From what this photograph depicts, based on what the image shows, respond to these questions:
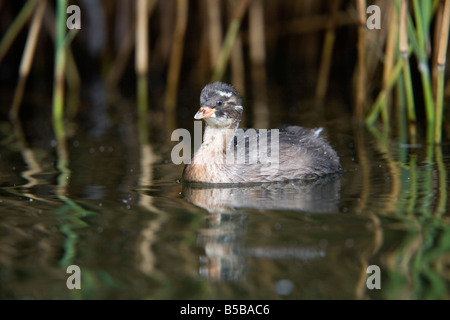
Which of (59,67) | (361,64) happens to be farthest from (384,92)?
(59,67)

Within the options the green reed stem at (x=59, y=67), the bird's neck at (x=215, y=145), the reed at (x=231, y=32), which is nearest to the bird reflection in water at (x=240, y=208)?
the bird's neck at (x=215, y=145)

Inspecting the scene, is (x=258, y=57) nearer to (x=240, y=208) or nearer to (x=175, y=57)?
(x=175, y=57)

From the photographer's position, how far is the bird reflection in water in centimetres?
479

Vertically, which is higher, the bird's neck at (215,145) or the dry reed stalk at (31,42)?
the dry reed stalk at (31,42)

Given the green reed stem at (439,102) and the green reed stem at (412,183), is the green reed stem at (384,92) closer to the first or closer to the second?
the green reed stem at (439,102)

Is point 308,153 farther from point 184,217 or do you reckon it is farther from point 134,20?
point 134,20

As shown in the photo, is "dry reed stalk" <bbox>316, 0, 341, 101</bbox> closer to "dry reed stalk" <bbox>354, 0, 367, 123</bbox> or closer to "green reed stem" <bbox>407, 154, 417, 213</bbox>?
"dry reed stalk" <bbox>354, 0, 367, 123</bbox>

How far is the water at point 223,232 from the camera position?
4.43 metres

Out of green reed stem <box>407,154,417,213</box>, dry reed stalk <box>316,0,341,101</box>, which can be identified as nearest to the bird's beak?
green reed stem <box>407,154,417,213</box>

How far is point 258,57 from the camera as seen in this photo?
49.7ft

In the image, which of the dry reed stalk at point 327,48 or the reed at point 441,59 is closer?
the reed at point 441,59

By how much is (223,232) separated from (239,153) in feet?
6.18

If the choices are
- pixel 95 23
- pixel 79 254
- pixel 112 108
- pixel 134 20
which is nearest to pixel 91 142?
pixel 112 108

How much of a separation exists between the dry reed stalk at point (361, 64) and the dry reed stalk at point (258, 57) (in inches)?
85.3
